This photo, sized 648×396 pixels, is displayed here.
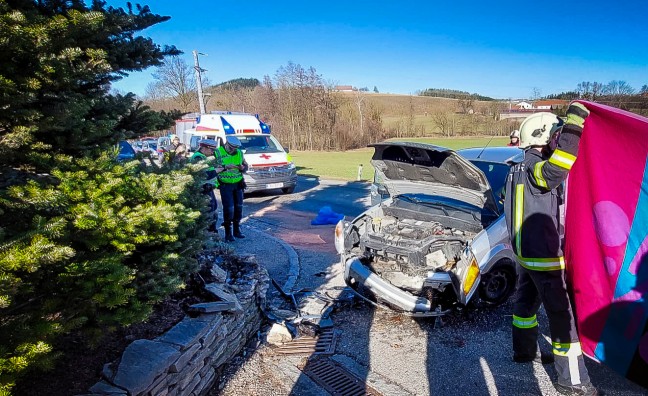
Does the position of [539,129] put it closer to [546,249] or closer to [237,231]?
[546,249]

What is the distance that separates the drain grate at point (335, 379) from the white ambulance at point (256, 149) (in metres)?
9.25

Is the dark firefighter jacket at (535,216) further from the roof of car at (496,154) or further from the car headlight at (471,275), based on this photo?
the roof of car at (496,154)

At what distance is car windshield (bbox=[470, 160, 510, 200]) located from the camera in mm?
4953

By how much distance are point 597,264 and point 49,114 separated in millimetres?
3802

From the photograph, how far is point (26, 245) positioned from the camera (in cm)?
176

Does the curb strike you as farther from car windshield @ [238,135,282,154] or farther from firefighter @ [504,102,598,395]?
car windshield @ [238,135,282,154]

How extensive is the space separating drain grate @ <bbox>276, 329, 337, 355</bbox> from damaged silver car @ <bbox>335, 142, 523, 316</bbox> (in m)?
0.72

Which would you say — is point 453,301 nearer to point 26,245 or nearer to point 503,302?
point 503,302

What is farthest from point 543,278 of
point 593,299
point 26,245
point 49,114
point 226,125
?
point 226,125

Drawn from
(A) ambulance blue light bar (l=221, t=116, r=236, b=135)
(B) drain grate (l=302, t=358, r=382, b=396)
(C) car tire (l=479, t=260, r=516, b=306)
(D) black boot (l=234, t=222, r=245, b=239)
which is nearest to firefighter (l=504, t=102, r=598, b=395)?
(C) car tire (l=479, t=260, r=516, b=306)

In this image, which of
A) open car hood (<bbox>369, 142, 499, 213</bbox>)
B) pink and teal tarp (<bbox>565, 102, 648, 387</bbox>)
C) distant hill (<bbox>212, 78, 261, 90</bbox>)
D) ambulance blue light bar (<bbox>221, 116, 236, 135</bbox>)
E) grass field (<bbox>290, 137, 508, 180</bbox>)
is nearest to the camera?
pink and teal tarp (<bbox>565, 102, 648, 387</bbox>)

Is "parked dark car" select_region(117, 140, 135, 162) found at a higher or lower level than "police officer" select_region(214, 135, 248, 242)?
higher

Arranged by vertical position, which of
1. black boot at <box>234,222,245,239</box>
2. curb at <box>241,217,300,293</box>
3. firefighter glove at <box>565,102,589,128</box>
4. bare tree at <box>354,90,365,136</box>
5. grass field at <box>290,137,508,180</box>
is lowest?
grass field at <box>290,137,508,180</box>

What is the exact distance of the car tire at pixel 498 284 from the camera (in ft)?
14.2
